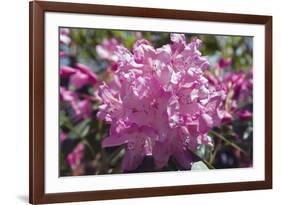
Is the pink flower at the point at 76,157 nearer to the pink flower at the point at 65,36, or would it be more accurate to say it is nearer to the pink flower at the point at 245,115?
the pink flower at the point at 65,36

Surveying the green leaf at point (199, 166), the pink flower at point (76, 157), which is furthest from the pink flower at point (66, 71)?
the green leaf at point (199, 166)

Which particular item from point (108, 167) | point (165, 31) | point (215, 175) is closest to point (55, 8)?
point (165, 31)

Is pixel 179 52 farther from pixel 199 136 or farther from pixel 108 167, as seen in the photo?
pixel 108 167

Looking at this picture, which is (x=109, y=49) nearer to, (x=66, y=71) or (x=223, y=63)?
(x=66, y=71)

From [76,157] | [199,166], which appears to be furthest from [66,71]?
[199,166]

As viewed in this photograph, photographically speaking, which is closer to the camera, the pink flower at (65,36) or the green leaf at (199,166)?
the pink flower at (65,36)

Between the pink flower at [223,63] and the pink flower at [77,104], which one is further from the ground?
the pink flower at [223,63]

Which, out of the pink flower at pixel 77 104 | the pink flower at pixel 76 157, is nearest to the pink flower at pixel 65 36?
the pink flower at pixel 77 104

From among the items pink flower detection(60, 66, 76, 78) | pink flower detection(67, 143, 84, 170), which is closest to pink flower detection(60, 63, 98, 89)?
pink flower detection(60, 66, 76, 78)

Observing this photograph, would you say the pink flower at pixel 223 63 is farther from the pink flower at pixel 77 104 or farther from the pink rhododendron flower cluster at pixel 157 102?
the pink flower at pixel 77 104

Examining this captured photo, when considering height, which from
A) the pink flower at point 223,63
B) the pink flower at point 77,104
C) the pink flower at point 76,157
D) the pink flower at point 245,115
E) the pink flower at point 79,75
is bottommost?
the pink flower at point 76,157
